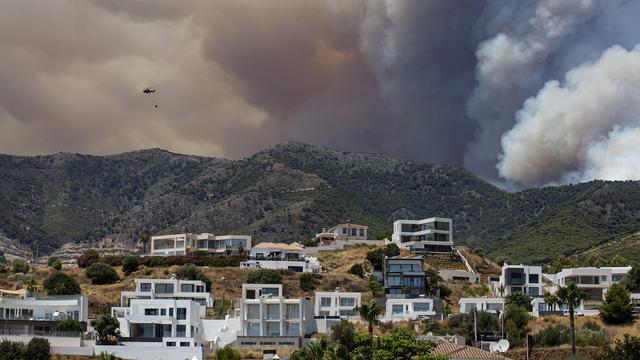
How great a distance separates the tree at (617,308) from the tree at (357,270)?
140 feet

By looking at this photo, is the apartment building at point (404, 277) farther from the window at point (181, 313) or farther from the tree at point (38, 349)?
the tree at point (38, 349)

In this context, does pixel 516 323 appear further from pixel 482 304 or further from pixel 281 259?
pixel 281 259

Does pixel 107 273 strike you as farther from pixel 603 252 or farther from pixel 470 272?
pixel 603 252

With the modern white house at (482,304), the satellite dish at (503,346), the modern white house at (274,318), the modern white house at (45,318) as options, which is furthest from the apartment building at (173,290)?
the satellite dish at (503,346)

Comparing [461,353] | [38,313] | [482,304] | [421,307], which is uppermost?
[482,304]

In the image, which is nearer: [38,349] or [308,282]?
[38,349]

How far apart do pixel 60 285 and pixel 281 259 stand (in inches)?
1571

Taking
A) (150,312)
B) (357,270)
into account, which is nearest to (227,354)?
(150,312)

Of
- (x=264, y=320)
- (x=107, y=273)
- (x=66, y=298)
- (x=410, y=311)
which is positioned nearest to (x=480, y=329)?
(x=410, y=311)

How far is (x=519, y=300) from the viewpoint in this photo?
146750mm

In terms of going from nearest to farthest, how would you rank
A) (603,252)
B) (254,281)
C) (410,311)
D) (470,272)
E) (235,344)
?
(235,344), (410,311), (254,281), (470,272), (603,252)

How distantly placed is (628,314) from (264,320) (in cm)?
4430

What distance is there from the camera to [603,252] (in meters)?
198

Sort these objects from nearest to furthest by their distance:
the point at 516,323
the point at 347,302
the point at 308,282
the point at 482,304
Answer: the point at 516,323
the point at 482,304
the point at 347,302
the point at 308,282
